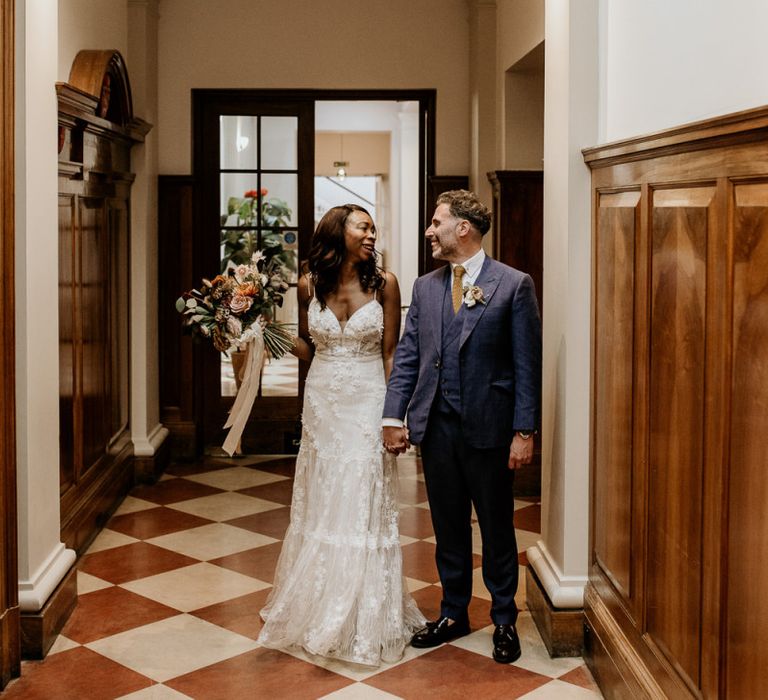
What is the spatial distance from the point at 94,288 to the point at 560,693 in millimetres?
3604

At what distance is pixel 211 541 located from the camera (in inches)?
239

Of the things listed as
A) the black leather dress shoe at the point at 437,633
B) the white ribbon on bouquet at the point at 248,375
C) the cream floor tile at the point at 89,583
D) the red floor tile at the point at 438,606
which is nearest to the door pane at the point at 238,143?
the cream floor tile at the point at 89,583

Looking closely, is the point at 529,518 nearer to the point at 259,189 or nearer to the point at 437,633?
the point at 437,633

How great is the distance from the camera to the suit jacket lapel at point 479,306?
4.16 metres

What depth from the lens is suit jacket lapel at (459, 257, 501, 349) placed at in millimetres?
4164

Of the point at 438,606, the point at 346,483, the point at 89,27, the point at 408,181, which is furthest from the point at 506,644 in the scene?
the point at 408,181

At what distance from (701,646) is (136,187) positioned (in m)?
5.58

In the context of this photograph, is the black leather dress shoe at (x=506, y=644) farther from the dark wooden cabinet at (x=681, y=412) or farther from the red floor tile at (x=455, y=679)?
the dark wooden cabinet at (x=681, y=412)

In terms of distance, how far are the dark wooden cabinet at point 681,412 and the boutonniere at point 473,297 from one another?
0.43m

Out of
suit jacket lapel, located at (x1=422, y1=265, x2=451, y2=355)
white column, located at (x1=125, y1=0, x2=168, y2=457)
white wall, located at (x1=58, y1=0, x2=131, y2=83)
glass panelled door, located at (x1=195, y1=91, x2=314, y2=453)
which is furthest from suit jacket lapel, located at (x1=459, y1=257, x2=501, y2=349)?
glass panelled door, located at (x1=195, y1=91, x2=314, y2=453)

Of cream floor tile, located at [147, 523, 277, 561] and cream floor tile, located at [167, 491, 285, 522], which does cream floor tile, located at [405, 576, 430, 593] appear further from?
cream floor tile, located at [167, 491, 285, 522]

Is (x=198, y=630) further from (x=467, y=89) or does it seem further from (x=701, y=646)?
(x=467, y=89)

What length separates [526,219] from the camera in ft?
23.7

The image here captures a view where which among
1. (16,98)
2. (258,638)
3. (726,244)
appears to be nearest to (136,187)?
(16,98)
